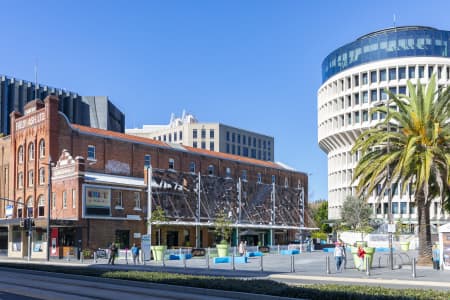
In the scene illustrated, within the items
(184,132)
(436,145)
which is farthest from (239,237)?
(184,132)

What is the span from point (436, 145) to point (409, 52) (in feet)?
268

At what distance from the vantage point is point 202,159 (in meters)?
79.1

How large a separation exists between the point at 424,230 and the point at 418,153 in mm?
4682

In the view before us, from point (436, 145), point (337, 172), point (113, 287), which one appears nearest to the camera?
point (113, 287)

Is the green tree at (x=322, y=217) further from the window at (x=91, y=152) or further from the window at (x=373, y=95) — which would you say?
the window at (x=91, y=152)

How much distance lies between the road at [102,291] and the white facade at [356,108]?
8411cm

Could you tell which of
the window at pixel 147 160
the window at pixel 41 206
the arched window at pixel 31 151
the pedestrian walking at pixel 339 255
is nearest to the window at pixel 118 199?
the window at pixel 41 206

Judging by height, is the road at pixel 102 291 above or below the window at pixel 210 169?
below

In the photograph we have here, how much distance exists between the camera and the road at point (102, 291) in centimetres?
2078

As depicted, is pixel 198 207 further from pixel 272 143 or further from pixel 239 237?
pixel 272 143

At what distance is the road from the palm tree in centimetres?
1546

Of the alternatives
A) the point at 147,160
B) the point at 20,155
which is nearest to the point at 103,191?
the point at 147,160

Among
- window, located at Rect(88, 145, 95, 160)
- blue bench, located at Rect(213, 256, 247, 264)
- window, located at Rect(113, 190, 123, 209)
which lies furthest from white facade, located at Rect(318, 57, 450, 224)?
blue bench, located at Rect(213, 256, 247, 264)

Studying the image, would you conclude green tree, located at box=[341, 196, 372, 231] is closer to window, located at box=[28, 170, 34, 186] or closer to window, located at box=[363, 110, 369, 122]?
window, located at box=[363, 110, 369, 122]
